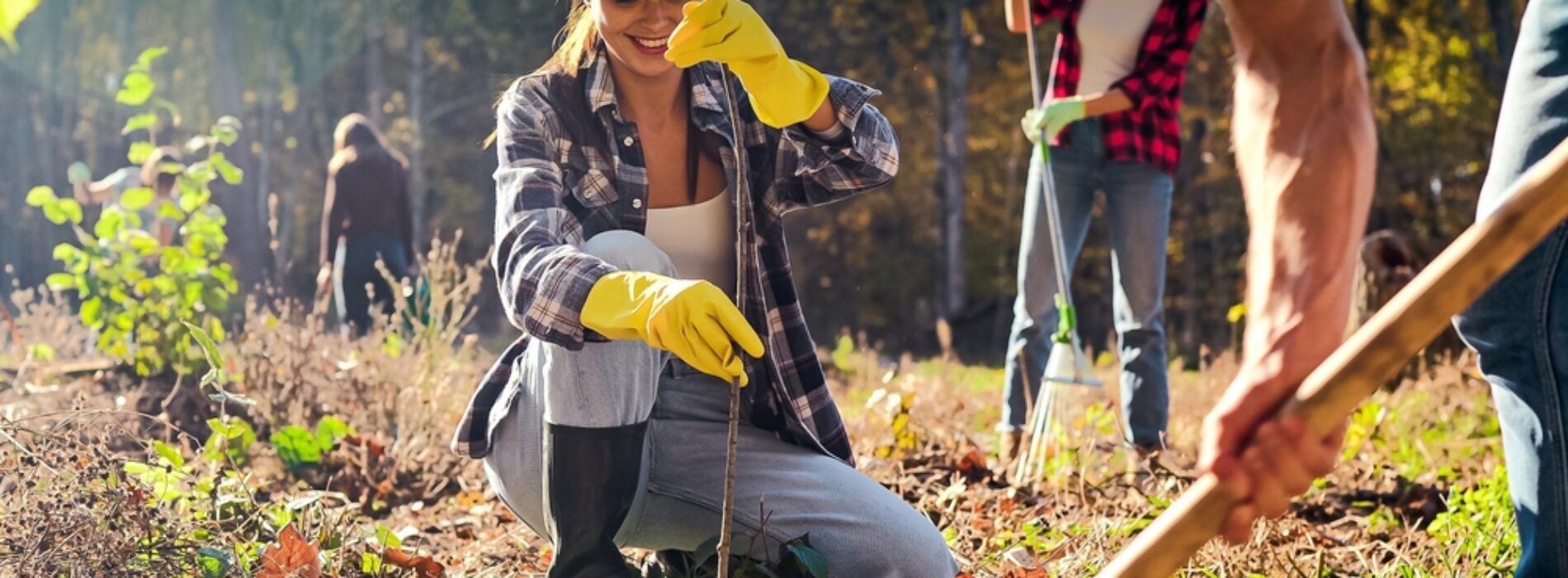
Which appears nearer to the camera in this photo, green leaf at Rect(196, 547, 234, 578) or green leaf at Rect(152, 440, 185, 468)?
green leaf at Rect(196, 547, 234, 578)

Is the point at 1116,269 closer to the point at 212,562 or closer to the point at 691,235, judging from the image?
the point at 691,235

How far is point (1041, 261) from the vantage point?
13.0 ft

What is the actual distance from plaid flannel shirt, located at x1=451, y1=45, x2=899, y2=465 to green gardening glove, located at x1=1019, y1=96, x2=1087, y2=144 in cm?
157

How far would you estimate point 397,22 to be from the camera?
64.1 feet

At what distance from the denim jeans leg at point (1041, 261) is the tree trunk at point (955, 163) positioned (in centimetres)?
1031

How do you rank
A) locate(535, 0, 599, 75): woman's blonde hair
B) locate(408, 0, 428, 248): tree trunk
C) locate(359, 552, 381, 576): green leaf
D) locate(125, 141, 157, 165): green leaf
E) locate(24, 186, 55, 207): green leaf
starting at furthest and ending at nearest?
locate(408, 0, 428, 248): tree trunk
locate(125, 141, 157, 165): green leaf
locate(24, 186, 55, 207): green leaf
locate(359, 552, 381, 576): green leaf
locate(535, 0, 599, 75): woman's blonde hair

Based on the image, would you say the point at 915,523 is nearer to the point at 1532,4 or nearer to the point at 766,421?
the point at 766,421

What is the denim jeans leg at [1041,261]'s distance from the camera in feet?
12.9

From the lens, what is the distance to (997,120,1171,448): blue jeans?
12.5 feet

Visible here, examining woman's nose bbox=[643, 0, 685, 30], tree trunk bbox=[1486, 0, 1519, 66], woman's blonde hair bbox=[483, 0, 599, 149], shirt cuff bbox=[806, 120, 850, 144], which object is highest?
tree trunk bbox=[1486, 0, 1519, 66]

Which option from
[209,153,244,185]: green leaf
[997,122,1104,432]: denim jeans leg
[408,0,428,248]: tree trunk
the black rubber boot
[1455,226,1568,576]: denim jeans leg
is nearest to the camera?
[1455,226,1568,576]: denim jeans leg

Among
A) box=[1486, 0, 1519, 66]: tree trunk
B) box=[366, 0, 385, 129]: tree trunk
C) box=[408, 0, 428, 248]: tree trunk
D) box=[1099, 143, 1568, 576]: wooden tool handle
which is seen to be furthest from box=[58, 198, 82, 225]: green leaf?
box=[408, 0, 428, 248]: tree trunk

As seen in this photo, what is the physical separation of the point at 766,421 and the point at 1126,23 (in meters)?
1.96

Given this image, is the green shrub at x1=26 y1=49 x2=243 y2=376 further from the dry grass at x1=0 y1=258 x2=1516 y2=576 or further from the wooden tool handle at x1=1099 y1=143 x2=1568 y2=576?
the wooden tool handle at x1=1099 y1=143 x2=1568 y2=576
